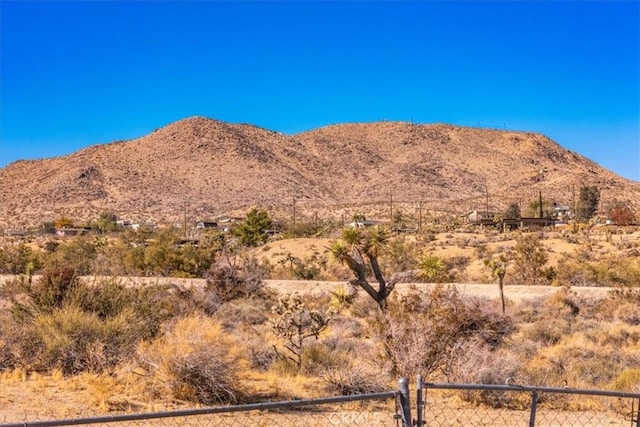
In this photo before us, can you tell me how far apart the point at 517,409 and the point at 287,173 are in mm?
103176

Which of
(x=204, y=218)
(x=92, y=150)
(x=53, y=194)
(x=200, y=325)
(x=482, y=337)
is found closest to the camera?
(x=200, y=325)

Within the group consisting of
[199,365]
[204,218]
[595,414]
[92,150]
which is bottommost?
[595,414]

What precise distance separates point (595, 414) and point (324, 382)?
4.75m

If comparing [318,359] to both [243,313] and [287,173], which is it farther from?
[287,173]

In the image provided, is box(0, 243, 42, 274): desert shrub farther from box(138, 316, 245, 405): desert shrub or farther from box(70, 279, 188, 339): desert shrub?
box(138, 316, 245, 405): desert shrub

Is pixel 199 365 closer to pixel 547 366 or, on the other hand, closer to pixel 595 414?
pixel 595 414

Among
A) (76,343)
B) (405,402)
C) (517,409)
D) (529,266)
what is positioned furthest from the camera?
(529,266)

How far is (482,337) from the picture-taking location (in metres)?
15.2

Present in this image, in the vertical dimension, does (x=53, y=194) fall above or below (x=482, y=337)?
above

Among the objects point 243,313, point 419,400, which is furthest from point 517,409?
point 243,313

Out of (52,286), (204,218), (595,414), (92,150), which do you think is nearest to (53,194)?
(92,150)

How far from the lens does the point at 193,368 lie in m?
11.1

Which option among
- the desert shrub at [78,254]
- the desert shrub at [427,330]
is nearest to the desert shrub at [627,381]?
the desert shrub at [427,330]

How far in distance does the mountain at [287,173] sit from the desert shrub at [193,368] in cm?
8051
